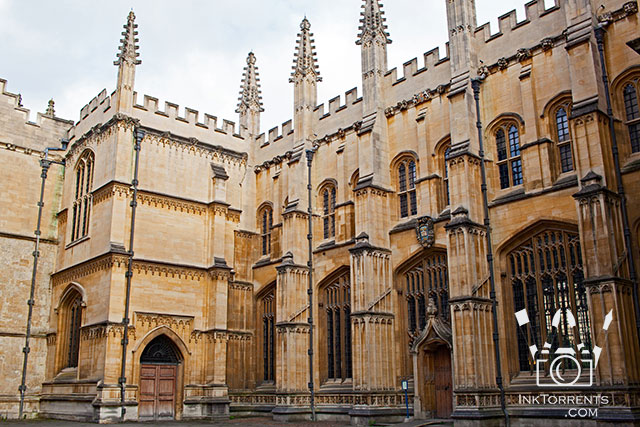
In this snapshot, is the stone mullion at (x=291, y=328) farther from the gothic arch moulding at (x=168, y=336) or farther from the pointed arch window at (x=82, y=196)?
the pointed arch window at (x=82, y=196)

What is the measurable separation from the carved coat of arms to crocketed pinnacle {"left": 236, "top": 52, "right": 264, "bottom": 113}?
45.6 feet

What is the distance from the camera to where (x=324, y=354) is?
86.3ft

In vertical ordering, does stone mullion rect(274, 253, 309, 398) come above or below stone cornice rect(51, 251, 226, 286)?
below

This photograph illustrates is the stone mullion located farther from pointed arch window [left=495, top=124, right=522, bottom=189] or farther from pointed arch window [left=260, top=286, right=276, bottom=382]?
pointed arch window [left=495, top=124, right=522, bottom=189]

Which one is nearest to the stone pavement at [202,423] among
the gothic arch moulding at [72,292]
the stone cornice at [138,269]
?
the gothic arch moulding at [72,292]

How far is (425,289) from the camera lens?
22844mm

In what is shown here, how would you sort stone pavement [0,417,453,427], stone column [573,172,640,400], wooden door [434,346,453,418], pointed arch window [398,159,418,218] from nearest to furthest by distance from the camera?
stone column [573,172,640,400] → wooden door [434,346,453,418] → stone pavement [0,417,453,427] → pointed arch window [398,159,418,218]

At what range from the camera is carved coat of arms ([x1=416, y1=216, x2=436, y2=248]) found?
22.4 m

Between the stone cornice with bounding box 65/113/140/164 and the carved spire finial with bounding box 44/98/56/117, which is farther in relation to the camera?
the carved spire finial with bounding box 44/98/56/117

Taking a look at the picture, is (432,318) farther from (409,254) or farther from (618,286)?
(618,286)

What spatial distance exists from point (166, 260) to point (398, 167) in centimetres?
1033

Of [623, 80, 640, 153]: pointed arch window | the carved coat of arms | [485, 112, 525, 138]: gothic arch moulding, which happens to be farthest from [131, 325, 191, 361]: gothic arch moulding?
[623, 80, 640, 153]: pointed arch window

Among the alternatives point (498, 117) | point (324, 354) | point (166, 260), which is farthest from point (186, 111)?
point (498, 117)

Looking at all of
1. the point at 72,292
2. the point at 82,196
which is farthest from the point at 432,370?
the point at 82,196
